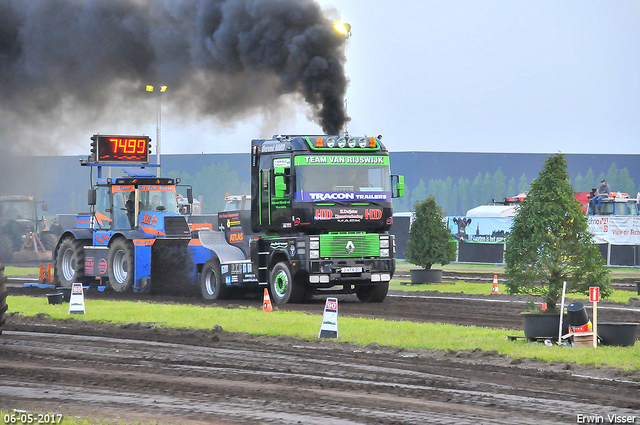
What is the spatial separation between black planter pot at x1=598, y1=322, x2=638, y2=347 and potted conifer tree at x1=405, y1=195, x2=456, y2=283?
561 inches

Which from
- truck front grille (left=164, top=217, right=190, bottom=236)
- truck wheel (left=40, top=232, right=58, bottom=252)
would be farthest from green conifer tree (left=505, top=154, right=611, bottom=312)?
truck wheel (left=40, top=232, right=58, bottom=252)

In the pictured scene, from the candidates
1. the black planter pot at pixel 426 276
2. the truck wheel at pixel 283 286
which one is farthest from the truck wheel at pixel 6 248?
the truck wheel at pixel 283 286

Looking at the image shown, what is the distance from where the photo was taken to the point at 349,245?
754 inches

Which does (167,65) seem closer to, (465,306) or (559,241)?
(465,306)

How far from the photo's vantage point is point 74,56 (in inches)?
999

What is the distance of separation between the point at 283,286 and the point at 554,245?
833 cm

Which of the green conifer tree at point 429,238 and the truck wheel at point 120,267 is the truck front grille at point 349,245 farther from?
the green conifer tree at point 429,238

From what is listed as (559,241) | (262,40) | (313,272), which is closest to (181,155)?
(262,40)

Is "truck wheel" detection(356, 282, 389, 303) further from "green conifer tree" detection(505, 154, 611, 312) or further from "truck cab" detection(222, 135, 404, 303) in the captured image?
→ "green conifer tree" detection(505, 154, 611, 312)

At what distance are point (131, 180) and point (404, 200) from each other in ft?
152

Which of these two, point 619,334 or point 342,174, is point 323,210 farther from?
point 619,334

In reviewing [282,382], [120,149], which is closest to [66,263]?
[120,149]

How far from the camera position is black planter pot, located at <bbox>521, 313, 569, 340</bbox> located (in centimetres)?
1216

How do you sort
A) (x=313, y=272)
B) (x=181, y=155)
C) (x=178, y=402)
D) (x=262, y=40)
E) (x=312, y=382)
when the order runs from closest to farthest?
1. (x=178, y=402)
2. (x=312, y=382)
3. (x=313, y=272)
4. (x=262, y=40)
5. (x=181, y=155)
